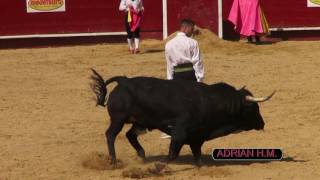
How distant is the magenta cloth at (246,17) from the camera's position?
52.2ft

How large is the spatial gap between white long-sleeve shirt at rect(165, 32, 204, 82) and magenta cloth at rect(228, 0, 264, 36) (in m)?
8.73

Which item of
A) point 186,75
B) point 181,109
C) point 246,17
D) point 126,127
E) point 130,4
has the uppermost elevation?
point 186,75

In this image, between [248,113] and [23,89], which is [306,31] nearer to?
[23,89]

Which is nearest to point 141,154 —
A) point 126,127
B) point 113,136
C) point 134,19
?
point 113,136

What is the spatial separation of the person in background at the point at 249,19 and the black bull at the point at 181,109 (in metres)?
9.15

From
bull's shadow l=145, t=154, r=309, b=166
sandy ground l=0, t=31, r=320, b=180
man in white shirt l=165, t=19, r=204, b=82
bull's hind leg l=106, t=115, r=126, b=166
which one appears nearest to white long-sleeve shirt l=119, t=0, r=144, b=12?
sandy ground l=0, t=31, r=320, b=180

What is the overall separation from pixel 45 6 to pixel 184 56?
963 centimetres

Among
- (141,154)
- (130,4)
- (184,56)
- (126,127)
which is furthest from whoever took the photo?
(130,4)

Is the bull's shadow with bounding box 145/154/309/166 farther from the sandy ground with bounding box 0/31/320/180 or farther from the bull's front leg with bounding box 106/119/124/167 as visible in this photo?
the bull's front leg with bounding box 106/119/124/167

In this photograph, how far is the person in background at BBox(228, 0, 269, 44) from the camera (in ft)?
52.2

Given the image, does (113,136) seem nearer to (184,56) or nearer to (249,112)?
(184,56)

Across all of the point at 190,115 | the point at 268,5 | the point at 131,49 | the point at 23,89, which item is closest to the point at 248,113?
the point at 190,115

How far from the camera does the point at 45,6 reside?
1645 centimetres

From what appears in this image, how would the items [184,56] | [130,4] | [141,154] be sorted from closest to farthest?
[141,154] < [184,56] < [130,4]
